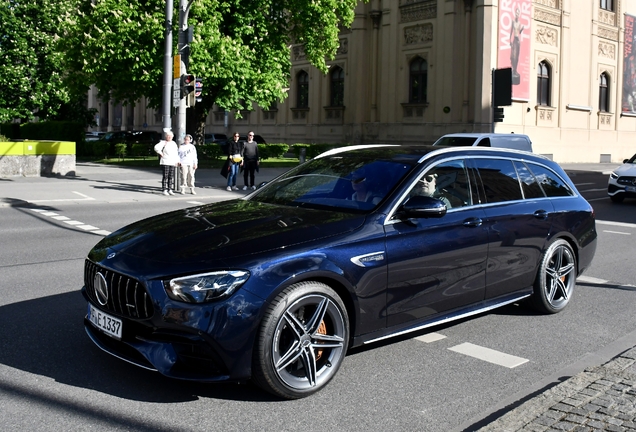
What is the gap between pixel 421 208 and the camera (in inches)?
211

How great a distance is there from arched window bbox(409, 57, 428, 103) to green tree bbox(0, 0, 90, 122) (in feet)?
58.9

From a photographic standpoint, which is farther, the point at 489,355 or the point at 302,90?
the point at 302,90

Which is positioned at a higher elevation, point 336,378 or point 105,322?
point 105,322

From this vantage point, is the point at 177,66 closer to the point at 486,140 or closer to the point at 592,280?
the point at 486,140

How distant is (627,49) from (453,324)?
1833 inches

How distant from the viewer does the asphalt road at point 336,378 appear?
432 centimetres

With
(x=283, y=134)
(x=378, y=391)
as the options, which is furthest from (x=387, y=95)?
(x=378, y=391)

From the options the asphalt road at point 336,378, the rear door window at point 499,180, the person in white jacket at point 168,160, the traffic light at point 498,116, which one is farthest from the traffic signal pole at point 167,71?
the rear door window at point 499,180

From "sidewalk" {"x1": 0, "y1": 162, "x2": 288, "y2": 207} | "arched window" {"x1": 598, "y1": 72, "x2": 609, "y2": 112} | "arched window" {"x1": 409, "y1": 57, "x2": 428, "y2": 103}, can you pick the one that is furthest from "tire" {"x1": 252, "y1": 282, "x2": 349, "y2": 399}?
"arched window" {"x1": 598, "y1": 72, "x2": 609, "y2": 112}

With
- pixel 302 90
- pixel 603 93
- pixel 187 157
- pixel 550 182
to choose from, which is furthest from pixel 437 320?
pixel 603 93

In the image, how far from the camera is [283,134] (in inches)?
1996

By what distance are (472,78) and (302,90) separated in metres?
14.4

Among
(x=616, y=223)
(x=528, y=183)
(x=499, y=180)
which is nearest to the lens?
(x=499, y=180)

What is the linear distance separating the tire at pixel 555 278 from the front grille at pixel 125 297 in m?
3.86
